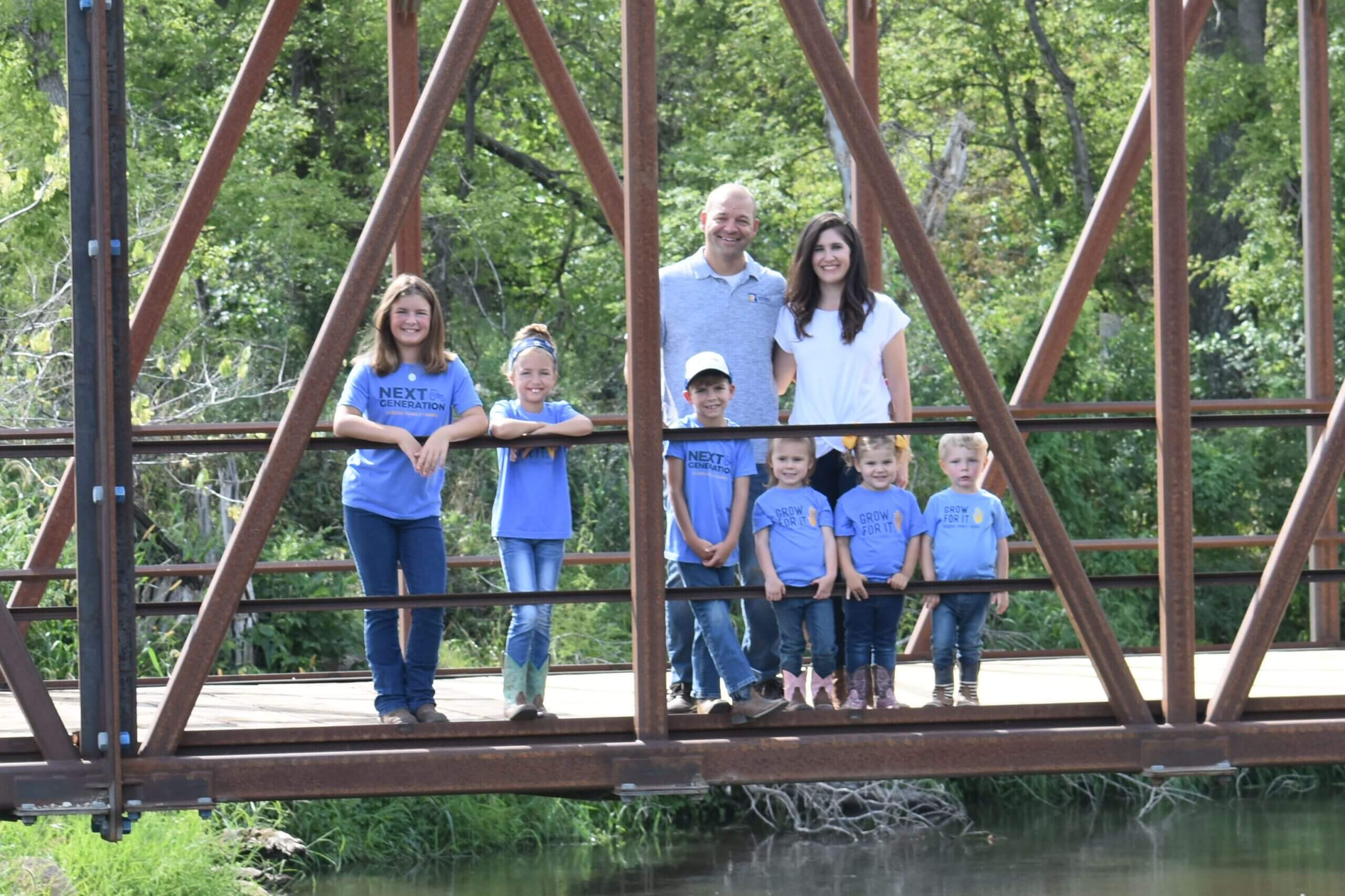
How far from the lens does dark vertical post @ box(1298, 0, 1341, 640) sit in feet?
26.3

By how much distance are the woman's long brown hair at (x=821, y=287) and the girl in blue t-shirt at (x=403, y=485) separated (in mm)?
936

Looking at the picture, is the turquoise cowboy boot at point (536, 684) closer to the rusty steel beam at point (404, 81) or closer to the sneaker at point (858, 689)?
the sneaker at point (858, 689)

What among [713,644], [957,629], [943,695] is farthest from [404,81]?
[943,695]

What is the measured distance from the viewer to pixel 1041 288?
1947 cm

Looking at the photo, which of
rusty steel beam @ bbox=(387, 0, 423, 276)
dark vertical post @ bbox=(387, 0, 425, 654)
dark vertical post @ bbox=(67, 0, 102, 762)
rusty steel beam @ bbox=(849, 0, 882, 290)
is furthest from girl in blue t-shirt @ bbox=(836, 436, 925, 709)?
rusty steel beam @ bbox=(387, 0, 423, 276)

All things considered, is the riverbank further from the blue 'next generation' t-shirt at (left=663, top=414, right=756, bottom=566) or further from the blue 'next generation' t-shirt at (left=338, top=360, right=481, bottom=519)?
the blue 'next generation' t-shirt at (left=663, top=414, right=756, bottom=566)

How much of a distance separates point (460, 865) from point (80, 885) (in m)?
3.50

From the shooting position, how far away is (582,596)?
4824 mm

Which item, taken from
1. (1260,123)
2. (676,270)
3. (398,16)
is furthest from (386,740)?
(1260,123)

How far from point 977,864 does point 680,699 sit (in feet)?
30.1

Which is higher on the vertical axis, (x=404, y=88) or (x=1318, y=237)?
(x=404, y=88)

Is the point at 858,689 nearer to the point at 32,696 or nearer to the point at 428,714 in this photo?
the point at 428,714

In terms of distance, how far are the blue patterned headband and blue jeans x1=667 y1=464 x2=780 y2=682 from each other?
1.93 feet

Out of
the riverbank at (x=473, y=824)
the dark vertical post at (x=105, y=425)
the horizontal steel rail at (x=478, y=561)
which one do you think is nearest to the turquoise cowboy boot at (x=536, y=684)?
the dark vertical post at (x=105, y=425)
